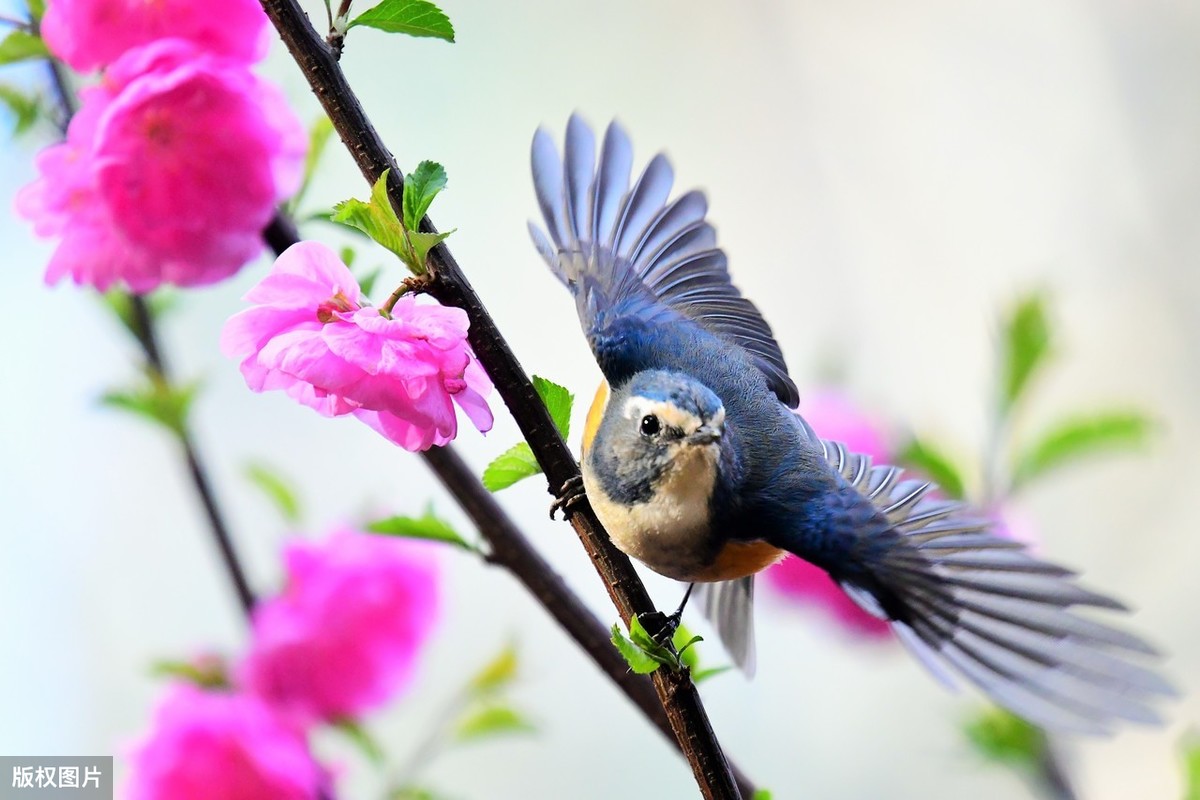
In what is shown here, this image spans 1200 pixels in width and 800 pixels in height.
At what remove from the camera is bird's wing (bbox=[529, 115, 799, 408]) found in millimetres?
489

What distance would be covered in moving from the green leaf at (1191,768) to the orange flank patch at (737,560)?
0.77 ft

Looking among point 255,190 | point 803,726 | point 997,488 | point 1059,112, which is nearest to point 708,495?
point 255,190

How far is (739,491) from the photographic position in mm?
399

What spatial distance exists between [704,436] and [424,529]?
4.2 inches

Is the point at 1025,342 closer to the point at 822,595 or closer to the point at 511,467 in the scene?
the point at 822,595

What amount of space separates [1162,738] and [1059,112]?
79 cm

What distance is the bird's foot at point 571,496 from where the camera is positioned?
37 cm

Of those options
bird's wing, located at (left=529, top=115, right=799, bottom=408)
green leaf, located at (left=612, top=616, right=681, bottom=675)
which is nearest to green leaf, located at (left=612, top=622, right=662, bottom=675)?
green leaf, located at (left=612, top=616, right=681, bottom=675)

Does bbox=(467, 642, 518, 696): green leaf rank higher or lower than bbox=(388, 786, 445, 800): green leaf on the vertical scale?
higher

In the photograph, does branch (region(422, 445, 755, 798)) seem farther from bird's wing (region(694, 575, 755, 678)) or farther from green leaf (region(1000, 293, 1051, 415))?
green leaf (region(1000, 293, 1051, 415))

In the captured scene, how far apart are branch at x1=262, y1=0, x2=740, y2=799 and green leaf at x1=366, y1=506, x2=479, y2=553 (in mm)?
64

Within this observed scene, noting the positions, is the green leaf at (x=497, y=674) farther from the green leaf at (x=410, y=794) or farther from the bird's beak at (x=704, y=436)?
the bird's beak at (x=704, y=436)

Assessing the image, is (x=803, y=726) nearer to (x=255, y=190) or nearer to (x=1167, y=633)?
(x=1167, y=633)

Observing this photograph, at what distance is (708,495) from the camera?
1.27 ft
